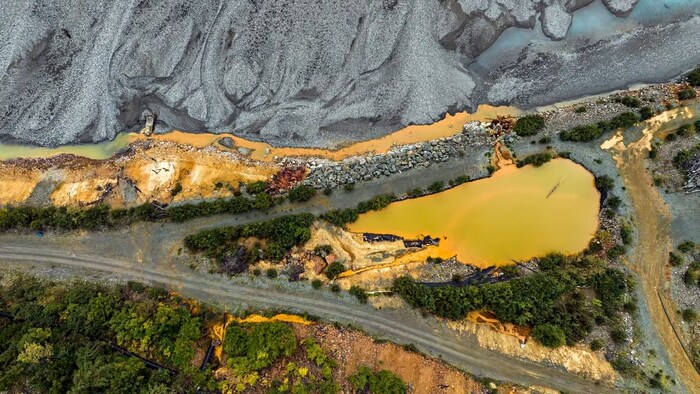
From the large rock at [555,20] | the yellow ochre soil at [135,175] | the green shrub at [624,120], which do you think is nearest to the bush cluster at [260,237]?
the yellow ochre soil at [135,175]

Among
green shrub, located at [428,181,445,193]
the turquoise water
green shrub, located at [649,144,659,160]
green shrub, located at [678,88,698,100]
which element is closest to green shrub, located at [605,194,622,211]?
green shrub, located at [649,144,659,160]

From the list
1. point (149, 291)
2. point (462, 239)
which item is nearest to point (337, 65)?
point (462, 239)

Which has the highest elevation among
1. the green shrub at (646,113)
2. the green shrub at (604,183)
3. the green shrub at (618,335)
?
→ the green shrub at (646,113)

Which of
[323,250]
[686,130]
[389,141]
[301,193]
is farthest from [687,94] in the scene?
[301,193]

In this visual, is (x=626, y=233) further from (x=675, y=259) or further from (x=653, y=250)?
(x=675, y=259)

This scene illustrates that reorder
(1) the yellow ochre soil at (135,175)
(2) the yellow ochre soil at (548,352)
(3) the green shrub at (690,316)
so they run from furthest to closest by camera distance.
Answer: (1) the yellow ochre soil at (135,175) → (3) the green shrub at (690,316) → (2) the yellow ochre soil at (548,352)

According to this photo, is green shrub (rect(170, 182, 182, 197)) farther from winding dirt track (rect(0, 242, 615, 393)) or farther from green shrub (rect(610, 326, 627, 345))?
green shrub (rect(610, 326, 627, 345))

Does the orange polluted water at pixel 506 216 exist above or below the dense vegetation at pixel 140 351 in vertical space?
above

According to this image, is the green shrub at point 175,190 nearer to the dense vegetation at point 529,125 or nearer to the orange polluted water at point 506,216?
the orange polluted water at point 506,216
